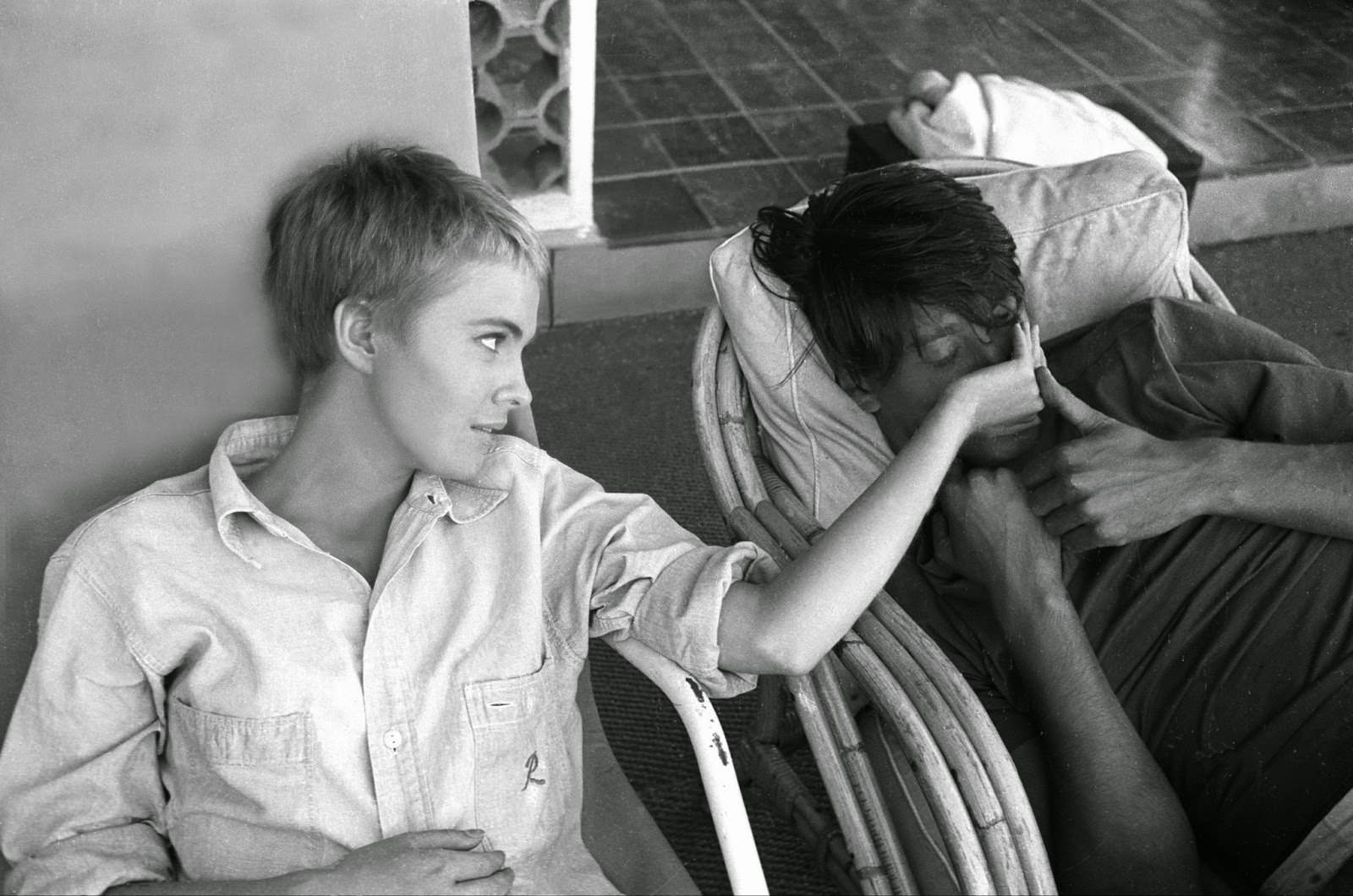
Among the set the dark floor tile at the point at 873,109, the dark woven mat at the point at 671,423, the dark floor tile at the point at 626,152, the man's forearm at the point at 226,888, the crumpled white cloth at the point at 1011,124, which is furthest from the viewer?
the dark floor tile at the point at 873,109

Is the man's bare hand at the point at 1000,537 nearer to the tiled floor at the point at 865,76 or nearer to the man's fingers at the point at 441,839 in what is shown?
the man's fingers at the point at 441,839

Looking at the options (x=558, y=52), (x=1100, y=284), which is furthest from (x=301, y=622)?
(x=558, y=52)

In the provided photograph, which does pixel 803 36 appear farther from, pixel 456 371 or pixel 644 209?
pixel 456 371

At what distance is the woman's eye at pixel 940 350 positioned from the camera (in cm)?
173

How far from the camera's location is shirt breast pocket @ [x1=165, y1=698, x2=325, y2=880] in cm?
134

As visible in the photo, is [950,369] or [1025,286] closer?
[950,369]

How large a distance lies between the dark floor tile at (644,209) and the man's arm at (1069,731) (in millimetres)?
1874

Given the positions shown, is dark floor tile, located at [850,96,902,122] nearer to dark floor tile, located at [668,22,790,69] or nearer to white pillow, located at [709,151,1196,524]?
dark floor tile, located at [668,22,790,69]

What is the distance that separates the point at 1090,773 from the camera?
157 cm

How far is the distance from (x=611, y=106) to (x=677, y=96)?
0.69 ft

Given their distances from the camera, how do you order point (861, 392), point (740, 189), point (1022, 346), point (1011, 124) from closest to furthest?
1. point (1022, 346)
2. point (861, 392)
3. point (1011, 124)
4. point (740, 189)

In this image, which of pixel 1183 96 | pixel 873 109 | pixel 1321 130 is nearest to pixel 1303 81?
pixel 1321 130

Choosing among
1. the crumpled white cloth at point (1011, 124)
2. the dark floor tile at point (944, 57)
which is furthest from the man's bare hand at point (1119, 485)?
the dark floor tile at point (944, 57)

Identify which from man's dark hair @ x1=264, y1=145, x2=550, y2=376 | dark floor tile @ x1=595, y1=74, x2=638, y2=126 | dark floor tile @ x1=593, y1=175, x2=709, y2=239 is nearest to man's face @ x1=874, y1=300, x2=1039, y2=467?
man's dark hair @ x1=264, y1=145, x2=550, y2=376
